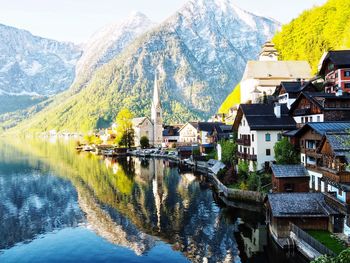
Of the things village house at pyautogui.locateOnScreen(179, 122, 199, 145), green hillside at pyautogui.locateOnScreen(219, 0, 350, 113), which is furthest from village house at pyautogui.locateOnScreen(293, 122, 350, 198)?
village house at pyautogui.locateOnScreen(179, 122, 199, 145)

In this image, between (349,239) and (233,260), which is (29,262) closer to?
(233,260)

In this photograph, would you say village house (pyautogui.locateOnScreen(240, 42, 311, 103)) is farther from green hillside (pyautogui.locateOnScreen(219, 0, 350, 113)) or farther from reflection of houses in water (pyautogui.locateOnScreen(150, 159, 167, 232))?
reflection of houses in water (pyautogui.locateOnScreen(150, 159, 167, 232))

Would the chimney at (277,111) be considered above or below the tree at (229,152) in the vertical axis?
above

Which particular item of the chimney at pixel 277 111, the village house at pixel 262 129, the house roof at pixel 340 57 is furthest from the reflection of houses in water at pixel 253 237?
the house roof at pixel 340 57

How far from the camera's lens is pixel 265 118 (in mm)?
71188

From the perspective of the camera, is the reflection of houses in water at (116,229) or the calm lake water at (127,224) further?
the reflection of houses in water at (116,229)

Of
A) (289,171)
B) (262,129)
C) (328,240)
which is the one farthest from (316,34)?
(328,240)

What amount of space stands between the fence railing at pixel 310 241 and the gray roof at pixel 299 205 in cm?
167

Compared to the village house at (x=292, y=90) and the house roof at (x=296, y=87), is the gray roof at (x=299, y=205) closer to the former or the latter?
the village house at (x=292, y=90)

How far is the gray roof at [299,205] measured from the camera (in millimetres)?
41625

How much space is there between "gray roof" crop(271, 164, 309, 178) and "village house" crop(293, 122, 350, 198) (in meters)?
1.00

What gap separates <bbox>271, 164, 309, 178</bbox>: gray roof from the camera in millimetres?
53094

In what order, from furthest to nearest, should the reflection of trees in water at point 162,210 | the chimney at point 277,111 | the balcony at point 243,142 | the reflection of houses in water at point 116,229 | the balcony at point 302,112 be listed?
1. the balcony at point 243,142
2. the chimney at point 277,111
3. the balcony at point 302,112
4. the reflection of houses in water at point 116,229
5. the reflection of trees in water at point 162,210

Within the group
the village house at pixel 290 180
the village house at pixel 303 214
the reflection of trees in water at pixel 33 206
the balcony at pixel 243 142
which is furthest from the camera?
the balcony at pixel 243 142
